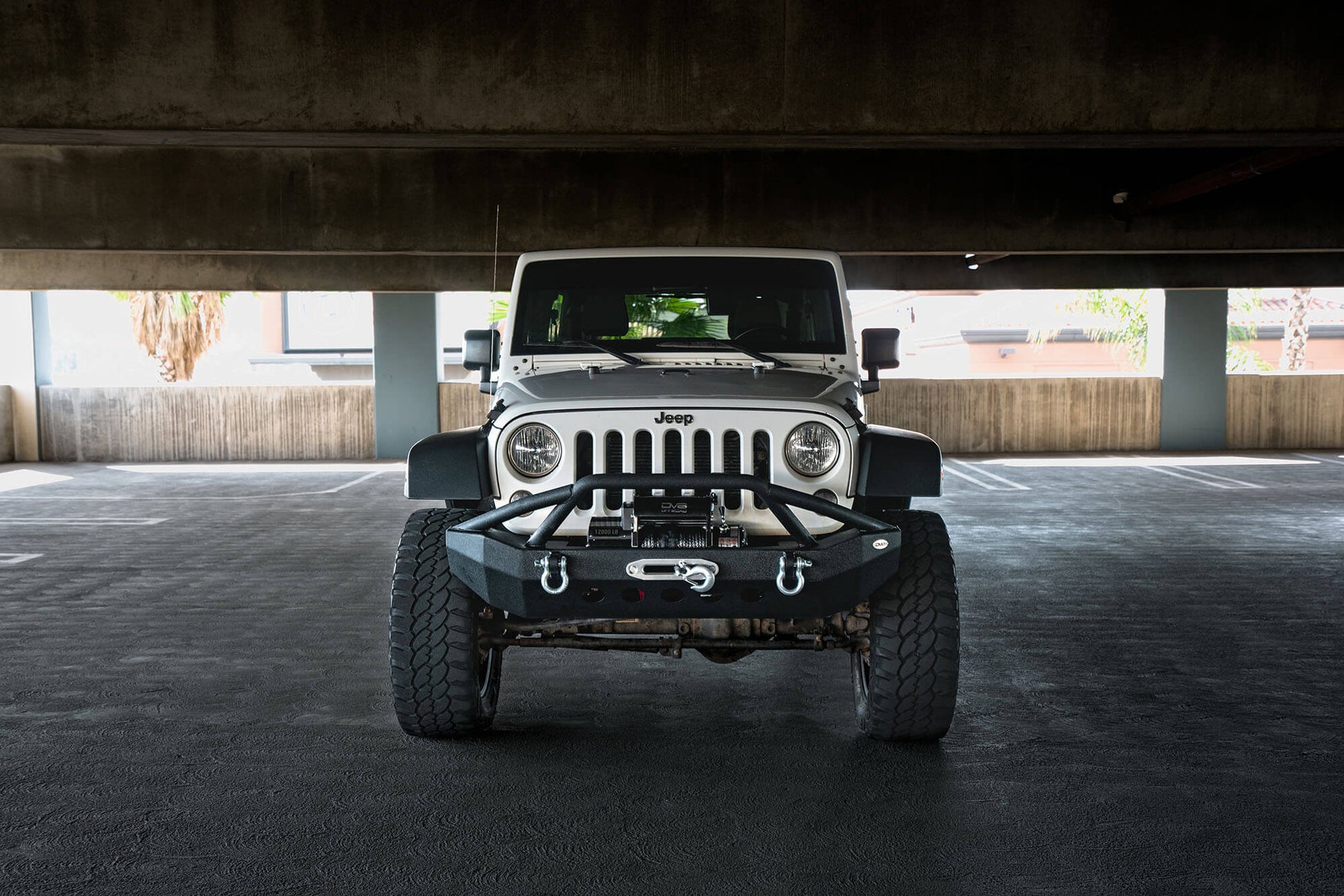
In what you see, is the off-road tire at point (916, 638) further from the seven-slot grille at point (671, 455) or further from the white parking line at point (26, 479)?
the white parking line at point (26, 479)

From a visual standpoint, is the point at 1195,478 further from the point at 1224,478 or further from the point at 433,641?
the point at 433,641

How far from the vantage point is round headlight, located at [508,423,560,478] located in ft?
14.4

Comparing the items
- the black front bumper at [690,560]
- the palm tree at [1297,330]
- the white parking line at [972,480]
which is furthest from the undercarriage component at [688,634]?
the palm tree at [1297,330]

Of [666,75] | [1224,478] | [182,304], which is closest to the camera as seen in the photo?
[666,75]

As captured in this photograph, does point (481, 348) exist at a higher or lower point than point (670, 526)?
higher

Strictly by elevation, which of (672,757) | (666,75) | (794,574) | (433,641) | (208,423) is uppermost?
(666,75)

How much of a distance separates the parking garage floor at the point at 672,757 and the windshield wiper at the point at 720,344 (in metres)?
1.59

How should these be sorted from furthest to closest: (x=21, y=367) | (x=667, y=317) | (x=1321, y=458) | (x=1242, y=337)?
1. (x=1242, y=337)
2. (x=21, y=367)
3. (x=1321, y=458)
4. (x=667, y=317)

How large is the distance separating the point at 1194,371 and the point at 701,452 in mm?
21053

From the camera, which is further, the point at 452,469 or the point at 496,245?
the point at 496,245

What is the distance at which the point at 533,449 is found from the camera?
4.40 metres

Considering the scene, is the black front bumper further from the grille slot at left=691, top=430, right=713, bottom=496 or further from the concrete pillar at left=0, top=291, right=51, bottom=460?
the concrete pillar at left=0, top=291, right=51, bottom=460

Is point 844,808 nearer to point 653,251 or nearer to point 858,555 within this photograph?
A: point 858,555

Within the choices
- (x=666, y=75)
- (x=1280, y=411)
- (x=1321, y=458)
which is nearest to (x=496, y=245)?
(x=666, y=75)
